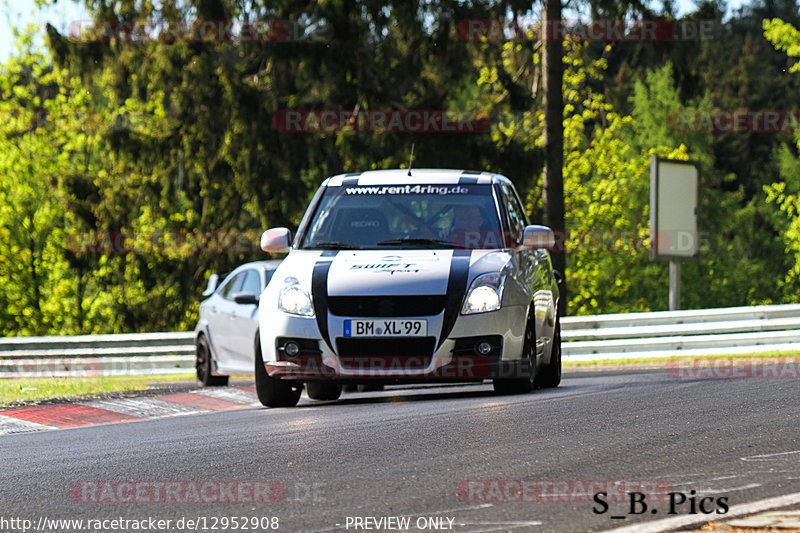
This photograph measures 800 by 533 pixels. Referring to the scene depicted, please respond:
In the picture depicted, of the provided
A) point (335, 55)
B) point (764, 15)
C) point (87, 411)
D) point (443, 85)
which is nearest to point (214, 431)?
point (87, 411)

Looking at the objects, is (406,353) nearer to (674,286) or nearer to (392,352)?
(392,352)

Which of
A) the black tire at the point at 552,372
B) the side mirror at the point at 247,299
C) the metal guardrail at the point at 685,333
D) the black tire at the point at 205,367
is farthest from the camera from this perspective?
the metal guardrail at the point at 685,333

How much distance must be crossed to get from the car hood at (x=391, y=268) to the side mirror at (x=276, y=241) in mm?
404

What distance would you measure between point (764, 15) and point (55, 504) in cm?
8028

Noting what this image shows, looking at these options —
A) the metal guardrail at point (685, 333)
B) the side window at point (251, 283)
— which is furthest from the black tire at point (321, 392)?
the metal guardrail at point (685, 333)

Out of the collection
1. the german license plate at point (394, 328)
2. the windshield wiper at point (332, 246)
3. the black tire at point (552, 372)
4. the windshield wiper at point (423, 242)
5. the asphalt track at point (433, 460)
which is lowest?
the black tire at point (552, 372)

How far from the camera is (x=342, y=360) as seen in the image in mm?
10711

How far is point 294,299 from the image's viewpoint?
1090 cm

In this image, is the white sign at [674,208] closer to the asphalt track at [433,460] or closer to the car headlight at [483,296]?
the asphalt track at [433,460]

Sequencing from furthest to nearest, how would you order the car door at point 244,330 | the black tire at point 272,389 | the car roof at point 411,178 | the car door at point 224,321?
the car door at point 224,321, the car door at point 244,330, the car roof at point 411,178, the black tire at point 272,389

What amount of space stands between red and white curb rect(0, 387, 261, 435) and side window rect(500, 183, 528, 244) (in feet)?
10.2

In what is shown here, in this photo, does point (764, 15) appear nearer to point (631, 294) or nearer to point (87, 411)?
point (631, 294)

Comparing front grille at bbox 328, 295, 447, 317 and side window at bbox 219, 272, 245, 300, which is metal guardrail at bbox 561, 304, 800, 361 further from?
front grille at bbox 328, 295, 447, 317

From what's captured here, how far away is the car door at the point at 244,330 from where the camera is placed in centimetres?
1534
